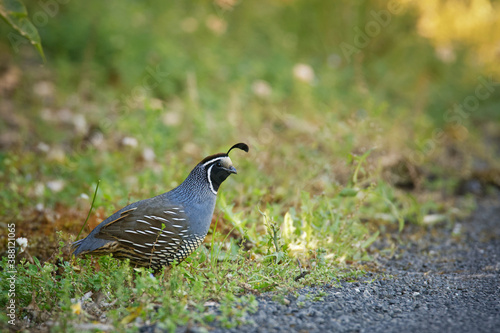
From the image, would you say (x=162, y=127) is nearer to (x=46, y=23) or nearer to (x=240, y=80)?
(x=240, y=80)

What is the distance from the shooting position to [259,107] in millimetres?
7906

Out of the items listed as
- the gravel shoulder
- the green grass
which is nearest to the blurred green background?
the green grass

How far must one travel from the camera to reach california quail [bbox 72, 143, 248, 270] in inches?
136

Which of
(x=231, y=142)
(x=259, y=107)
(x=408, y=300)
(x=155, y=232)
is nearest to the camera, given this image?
(x=408, y=300)

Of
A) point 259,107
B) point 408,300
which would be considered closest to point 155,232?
point 408,300

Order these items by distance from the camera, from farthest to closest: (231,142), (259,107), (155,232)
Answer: (259,107) → (231,142) → (155,232)

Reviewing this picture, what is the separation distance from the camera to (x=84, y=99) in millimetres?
7668

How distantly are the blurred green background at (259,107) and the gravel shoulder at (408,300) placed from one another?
0.54 metres

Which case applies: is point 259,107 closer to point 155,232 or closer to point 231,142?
point 231,142

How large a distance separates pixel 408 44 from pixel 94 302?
796cm

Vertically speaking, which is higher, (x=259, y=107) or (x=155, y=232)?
(x=259, y=107)

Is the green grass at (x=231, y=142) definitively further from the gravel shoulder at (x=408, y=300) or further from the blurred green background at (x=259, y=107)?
the gravel shoulder at (x=408, y=300)

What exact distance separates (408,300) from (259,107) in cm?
496

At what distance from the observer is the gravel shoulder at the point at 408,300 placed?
2.87 m
